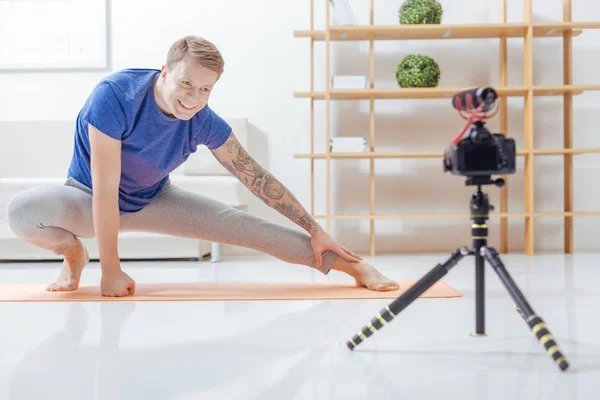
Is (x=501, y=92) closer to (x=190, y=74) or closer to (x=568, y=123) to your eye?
(x=568, y=123)

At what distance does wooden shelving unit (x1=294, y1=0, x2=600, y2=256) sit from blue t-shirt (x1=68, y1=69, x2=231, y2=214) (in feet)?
5.46

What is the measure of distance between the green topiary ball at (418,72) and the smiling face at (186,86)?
7.12 ft

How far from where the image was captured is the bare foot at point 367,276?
2156 millimetres

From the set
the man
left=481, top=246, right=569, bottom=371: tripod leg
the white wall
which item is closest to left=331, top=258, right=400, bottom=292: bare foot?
the man

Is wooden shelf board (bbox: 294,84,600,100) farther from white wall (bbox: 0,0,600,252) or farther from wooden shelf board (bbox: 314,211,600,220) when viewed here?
wooden shelf board (bbox: 314,211,600,220)

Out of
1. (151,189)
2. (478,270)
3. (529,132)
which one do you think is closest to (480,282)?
(478,270)

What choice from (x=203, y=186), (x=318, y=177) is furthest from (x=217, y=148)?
(x=318, y=177)

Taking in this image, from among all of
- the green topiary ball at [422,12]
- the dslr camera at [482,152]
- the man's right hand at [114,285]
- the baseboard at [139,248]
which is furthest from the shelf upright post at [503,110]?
the dslr camera at [482,152]

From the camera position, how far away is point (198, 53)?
1.86 m

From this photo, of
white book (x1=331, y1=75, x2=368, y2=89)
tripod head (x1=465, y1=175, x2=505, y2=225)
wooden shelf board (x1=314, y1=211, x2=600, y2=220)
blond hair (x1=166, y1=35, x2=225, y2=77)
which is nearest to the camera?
tripod head (x1=465, y1=175, x2=505, y2=225)

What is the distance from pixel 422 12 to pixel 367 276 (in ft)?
7.11

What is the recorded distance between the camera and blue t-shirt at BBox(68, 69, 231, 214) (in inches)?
78.4

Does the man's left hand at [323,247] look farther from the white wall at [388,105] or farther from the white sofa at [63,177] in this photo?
the white wall at [388,105]

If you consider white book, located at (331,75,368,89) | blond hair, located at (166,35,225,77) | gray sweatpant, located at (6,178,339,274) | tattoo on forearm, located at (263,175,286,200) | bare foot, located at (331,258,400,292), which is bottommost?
bare foot, located at (331,258,400,292)
